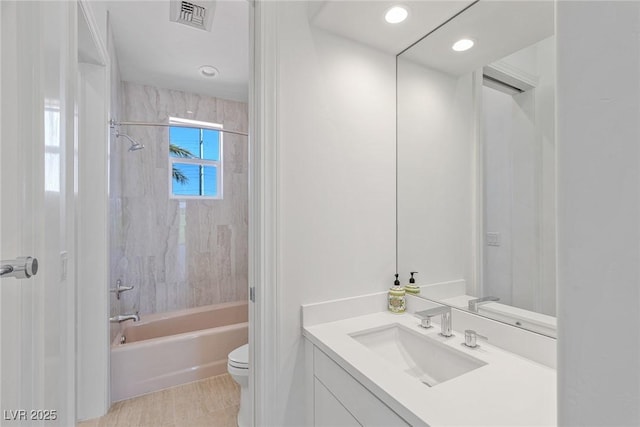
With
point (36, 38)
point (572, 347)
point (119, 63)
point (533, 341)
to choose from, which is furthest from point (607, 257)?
→ point (119, 63)

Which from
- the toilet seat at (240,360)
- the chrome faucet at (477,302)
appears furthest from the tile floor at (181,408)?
the chrome faucet at (477,302)

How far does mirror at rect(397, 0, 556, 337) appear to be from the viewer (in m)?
1.04

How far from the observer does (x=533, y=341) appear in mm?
1011

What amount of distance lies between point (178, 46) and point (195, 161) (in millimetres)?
1184

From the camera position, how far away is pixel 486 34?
1.24 m

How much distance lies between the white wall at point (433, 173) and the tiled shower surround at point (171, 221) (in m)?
2.24

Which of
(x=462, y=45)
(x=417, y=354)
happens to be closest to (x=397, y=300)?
(x=417, y=354)

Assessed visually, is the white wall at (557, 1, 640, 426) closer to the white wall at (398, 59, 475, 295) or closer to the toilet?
the white wall at (398, 59, 475, 295)

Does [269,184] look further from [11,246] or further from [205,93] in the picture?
[205,93]

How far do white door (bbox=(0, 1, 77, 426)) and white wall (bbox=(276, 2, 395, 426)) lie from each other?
0.73 metres

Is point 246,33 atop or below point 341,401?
atop

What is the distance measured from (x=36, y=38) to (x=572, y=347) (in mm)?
1276

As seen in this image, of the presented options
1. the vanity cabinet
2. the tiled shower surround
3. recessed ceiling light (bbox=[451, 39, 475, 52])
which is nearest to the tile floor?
the tiled shower surround

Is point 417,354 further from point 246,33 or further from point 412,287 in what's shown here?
point 246,33
